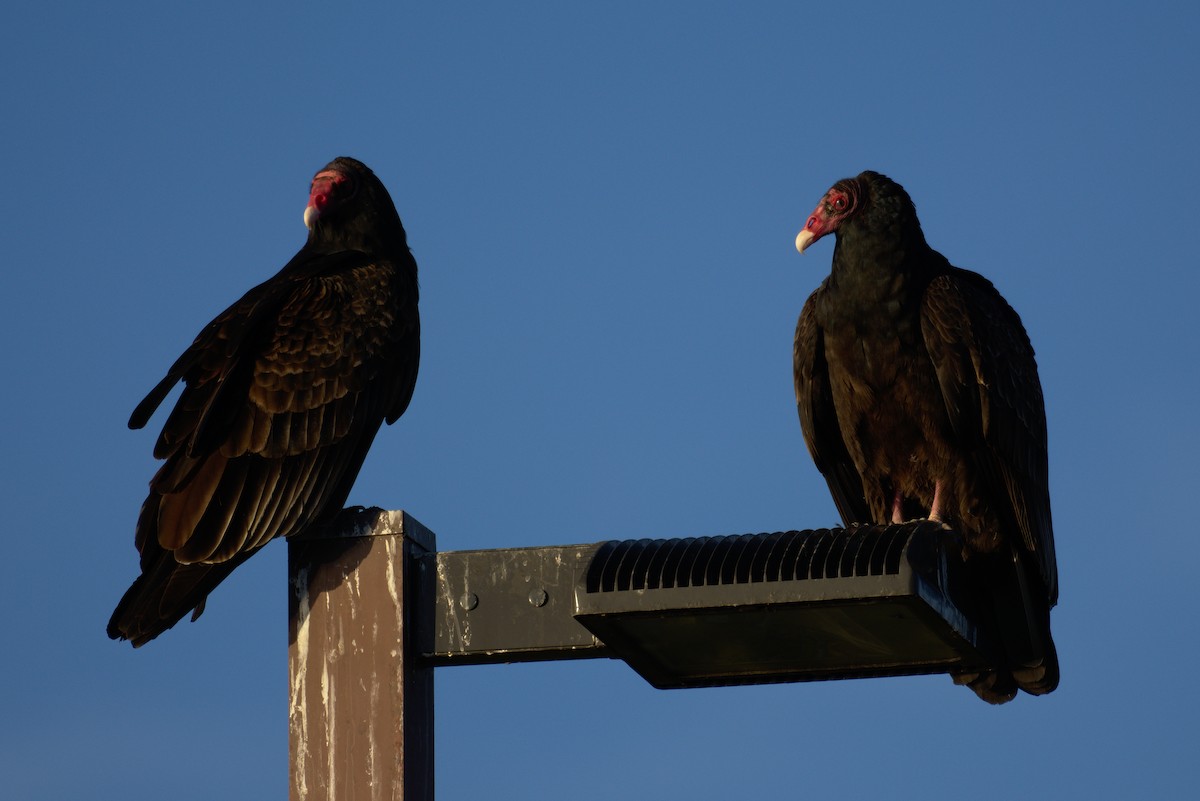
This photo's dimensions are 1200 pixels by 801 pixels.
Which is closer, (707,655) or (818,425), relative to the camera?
(707,655)

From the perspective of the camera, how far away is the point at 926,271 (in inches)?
249

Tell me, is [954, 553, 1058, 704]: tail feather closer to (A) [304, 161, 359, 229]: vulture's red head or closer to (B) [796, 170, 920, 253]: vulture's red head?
(B) [796, 170, 920, 253]: vulture's red head

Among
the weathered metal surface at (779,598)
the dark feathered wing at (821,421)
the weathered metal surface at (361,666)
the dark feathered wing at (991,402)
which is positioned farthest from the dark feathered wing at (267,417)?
the dark feathered wing at (991,402)

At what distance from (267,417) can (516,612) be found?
1.59m

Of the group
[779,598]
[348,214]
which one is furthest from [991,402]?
[779,598]

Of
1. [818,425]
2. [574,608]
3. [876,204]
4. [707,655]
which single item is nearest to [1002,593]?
[818,425]

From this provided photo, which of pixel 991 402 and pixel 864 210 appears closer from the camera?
pixel 991 402

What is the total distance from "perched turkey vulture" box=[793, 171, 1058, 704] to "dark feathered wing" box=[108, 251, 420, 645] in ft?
5.30

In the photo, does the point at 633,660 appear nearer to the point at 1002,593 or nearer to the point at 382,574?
the point at 382,574

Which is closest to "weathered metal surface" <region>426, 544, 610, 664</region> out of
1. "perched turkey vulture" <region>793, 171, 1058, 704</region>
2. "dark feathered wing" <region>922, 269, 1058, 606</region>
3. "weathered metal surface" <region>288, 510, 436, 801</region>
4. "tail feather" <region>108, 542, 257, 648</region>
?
"weathered metal surface" <region>288, 510, 436, 801</region>

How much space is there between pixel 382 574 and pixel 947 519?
3006mm

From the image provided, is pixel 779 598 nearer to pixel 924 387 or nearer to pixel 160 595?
pixel 160 595

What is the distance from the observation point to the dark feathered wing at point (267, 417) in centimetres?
450

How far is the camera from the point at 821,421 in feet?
21.6
